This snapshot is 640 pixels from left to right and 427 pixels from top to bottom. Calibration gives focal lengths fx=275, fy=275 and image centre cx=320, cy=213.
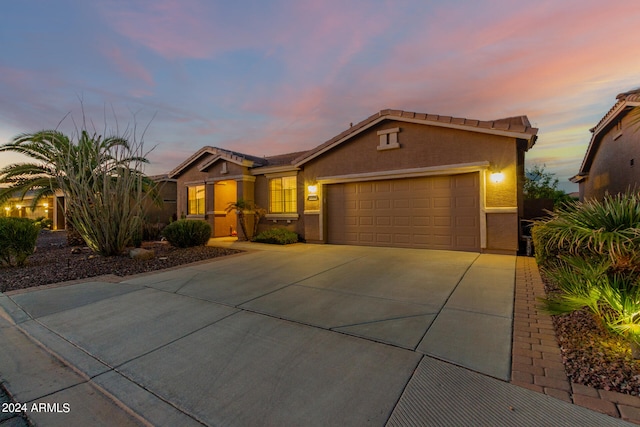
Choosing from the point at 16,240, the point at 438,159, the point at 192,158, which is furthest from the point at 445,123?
the point at 192,158

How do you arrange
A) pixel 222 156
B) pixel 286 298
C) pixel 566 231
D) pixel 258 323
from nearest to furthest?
pixel 566 231
pixel 258 323
pixel 286 298
pixel 222 156

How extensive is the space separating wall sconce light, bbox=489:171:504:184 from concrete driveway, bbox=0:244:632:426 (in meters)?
3.71

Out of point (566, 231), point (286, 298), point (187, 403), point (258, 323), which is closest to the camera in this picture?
point (187, 403)

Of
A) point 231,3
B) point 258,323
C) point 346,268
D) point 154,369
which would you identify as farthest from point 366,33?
point 154,369

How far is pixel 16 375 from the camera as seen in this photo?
2541 millimetres

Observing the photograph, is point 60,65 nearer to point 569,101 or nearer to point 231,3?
point 231,3

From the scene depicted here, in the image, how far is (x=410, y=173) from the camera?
9195 mm

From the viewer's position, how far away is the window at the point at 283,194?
12.2 metres

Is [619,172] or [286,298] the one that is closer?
[286,298]

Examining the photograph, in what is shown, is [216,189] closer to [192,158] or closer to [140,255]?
[192,158]

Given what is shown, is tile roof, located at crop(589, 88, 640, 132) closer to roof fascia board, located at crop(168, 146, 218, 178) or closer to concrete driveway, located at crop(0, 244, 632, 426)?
concrete driveway, located at crop(0, 244, 632, 426)

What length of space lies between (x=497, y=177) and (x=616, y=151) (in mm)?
6055

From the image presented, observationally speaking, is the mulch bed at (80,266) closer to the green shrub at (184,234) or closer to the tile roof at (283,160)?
the green shrub at (184,234)

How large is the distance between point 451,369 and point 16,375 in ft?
13.0
